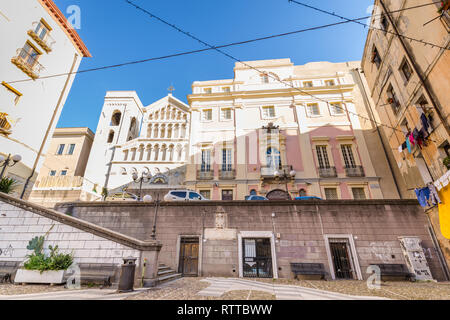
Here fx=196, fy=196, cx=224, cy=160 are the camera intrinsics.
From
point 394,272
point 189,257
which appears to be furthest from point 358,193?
point 189,257

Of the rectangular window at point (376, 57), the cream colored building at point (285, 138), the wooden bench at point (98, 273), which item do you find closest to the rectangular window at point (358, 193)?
the cream colored building at point (285, 138)

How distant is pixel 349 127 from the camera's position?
22.0 m

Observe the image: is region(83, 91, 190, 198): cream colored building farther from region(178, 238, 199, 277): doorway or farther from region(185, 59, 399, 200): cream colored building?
region(178, 238, 199, 277): doorway

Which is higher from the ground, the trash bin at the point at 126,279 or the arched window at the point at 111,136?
the arched window at the point at 111,136

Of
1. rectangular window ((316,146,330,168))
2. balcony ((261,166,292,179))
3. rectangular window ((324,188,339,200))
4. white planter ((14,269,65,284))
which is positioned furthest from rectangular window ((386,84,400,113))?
white planter ((14,269,65,284))

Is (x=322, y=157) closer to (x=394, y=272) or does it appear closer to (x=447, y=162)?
(x=447, y=162)

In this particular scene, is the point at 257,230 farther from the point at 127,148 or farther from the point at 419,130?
the point at 127,148

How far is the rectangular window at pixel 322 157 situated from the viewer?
808 inches

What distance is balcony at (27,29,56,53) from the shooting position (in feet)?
Answer: 56.0

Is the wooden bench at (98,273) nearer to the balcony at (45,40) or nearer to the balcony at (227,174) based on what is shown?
the balcony at (227,174)

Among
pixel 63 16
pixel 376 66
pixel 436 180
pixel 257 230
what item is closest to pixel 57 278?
pixel 257 230

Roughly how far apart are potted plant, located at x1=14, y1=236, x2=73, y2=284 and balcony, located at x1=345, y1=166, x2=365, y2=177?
71.9 feet

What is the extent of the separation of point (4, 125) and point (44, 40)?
370 inches

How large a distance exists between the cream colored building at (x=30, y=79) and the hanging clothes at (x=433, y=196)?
27.3 meters
